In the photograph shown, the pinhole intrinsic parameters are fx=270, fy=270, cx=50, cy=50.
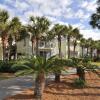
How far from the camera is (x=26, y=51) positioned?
60.1 metres

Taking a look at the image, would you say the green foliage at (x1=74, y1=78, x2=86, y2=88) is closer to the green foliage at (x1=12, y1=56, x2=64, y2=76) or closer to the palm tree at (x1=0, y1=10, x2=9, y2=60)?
the green foliage at (x1=12, y1=56, x2=64, y2=76)

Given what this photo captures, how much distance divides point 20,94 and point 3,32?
17148 millimetres

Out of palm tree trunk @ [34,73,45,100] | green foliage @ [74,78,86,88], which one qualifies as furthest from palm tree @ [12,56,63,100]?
green foliage @ [74,78,86,88]

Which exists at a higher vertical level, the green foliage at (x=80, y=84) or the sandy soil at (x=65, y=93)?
the green foliage at (x=80, y=84)

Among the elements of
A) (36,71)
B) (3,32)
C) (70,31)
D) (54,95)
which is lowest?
(54,95)

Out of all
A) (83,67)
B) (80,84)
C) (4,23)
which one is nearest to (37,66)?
(80,84)

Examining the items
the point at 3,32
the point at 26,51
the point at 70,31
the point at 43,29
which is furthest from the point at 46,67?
the point at 70,31

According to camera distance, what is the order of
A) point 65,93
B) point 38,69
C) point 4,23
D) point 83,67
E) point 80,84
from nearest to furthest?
point 38,69
point 65,93
point 80,84
point 83,67
point 4,23

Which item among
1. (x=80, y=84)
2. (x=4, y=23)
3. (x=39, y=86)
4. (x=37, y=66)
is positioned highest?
(x=4, y=23)

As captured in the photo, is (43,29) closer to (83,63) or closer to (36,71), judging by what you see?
(83,63)

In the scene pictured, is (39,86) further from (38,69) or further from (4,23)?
(4,23)

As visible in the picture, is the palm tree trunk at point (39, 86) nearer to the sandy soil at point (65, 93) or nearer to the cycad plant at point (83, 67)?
the sandy soil at point (65, 93)

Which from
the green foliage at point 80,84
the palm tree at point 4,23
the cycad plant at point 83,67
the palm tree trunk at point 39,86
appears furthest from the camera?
the palm tree at point 4,23

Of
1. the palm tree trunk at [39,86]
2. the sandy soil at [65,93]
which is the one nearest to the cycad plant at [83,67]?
the sandy soil at [65,93]
